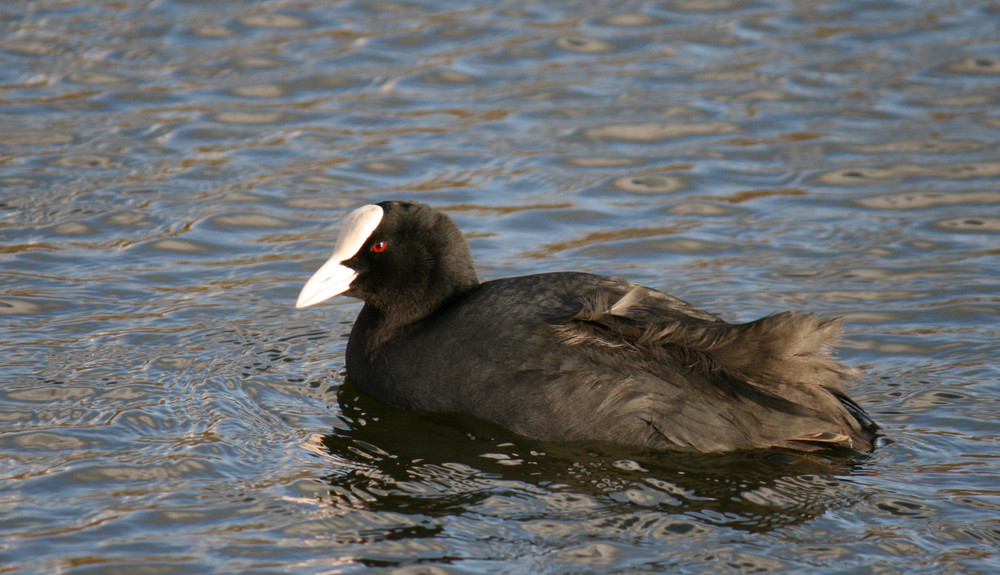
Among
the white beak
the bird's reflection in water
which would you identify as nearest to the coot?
the bird's reflection in water

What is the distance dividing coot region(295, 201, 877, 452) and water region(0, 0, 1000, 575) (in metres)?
0.11

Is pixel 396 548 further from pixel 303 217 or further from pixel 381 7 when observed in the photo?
pixel 381 7

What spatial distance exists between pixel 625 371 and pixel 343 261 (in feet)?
4.52

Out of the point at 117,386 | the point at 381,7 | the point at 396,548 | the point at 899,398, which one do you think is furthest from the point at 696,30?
the point at 396,548

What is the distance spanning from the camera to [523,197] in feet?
25.6

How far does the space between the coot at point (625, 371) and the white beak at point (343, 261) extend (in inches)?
16.4

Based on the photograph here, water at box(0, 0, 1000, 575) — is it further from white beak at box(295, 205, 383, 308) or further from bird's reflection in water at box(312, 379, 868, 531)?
white beak at box(295, 205, 383, 308)

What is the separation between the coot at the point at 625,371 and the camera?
4.50 metres

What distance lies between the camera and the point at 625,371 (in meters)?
4.55

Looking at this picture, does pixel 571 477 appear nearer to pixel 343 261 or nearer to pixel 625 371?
pixel 625 371

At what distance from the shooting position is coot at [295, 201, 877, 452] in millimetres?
4496

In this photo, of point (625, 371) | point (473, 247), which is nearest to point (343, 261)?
point (625, 371)

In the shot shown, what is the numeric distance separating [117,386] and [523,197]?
3284mm

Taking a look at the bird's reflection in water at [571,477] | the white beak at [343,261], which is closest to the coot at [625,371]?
the bird's reflection in water at [571,477]
